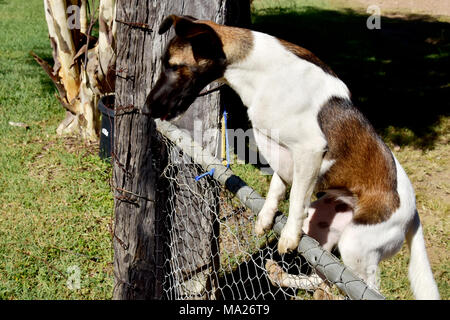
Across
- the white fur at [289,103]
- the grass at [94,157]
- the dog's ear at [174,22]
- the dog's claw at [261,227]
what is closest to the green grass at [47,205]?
the grass at [94,157]

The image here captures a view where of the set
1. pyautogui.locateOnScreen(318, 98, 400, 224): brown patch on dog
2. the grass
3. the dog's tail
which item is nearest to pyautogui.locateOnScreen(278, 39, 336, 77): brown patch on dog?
pyautogui.locateOnScreen(318, 98, 400, 224): brown patch on dog

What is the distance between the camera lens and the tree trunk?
7.95ft

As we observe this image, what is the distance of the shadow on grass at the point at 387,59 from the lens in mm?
6828

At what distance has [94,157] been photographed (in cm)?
564

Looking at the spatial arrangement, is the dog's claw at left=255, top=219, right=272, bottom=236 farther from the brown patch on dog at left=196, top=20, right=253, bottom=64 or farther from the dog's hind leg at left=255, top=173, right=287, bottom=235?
the brown patch on dog at left=196, top=20, right=253, bottom=64

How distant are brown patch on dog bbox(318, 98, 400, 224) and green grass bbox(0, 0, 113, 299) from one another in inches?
84.5

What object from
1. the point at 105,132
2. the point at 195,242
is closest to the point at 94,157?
the point at 105,132

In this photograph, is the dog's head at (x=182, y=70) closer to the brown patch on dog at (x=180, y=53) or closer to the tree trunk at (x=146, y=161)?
the brown patch on dog at (x=180, y=53)

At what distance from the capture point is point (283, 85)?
7.63ft

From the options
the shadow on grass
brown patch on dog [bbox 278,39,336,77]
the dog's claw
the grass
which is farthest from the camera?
the shadow on grass

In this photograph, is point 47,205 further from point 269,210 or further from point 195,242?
A: point 269,210

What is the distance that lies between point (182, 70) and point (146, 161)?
60 cm
